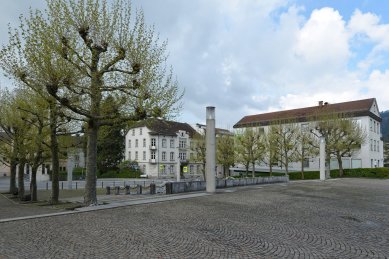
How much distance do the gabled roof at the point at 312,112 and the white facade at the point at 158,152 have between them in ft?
44.9

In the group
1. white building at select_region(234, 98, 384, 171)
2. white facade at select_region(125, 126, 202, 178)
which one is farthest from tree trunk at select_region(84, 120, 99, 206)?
white facade at select_region(125, 126, 202, 178)

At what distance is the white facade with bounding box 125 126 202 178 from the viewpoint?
6881cm

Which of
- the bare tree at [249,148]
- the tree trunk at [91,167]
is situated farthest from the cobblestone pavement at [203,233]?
the bare tree at [249,148]

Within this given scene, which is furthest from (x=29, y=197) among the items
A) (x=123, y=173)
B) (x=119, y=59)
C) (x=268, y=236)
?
(x=123, y=173)

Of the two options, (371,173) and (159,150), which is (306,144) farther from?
(159,150)

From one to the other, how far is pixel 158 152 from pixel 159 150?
51cm

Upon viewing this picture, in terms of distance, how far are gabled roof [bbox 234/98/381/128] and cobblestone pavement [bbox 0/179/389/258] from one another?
3659cm

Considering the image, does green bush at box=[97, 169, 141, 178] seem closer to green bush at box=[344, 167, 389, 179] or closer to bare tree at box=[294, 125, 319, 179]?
bare tree at box=[294, 125, 319, 179]

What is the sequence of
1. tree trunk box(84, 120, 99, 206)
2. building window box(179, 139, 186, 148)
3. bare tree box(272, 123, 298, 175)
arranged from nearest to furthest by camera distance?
tree trunk box(84, 120, 99, 206) < bare tree box(272, 123, 298, 175) < building window box(179, 139, 186, 148)

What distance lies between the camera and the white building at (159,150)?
6881 centimetres

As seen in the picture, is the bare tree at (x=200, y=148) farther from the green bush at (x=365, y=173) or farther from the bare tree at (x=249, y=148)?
the green bush at (x=365, y=173)

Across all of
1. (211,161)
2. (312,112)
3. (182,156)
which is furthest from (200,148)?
(182,156)

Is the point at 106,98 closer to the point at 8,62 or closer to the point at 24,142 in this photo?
the point at 8,62

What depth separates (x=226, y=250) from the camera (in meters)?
7.28
